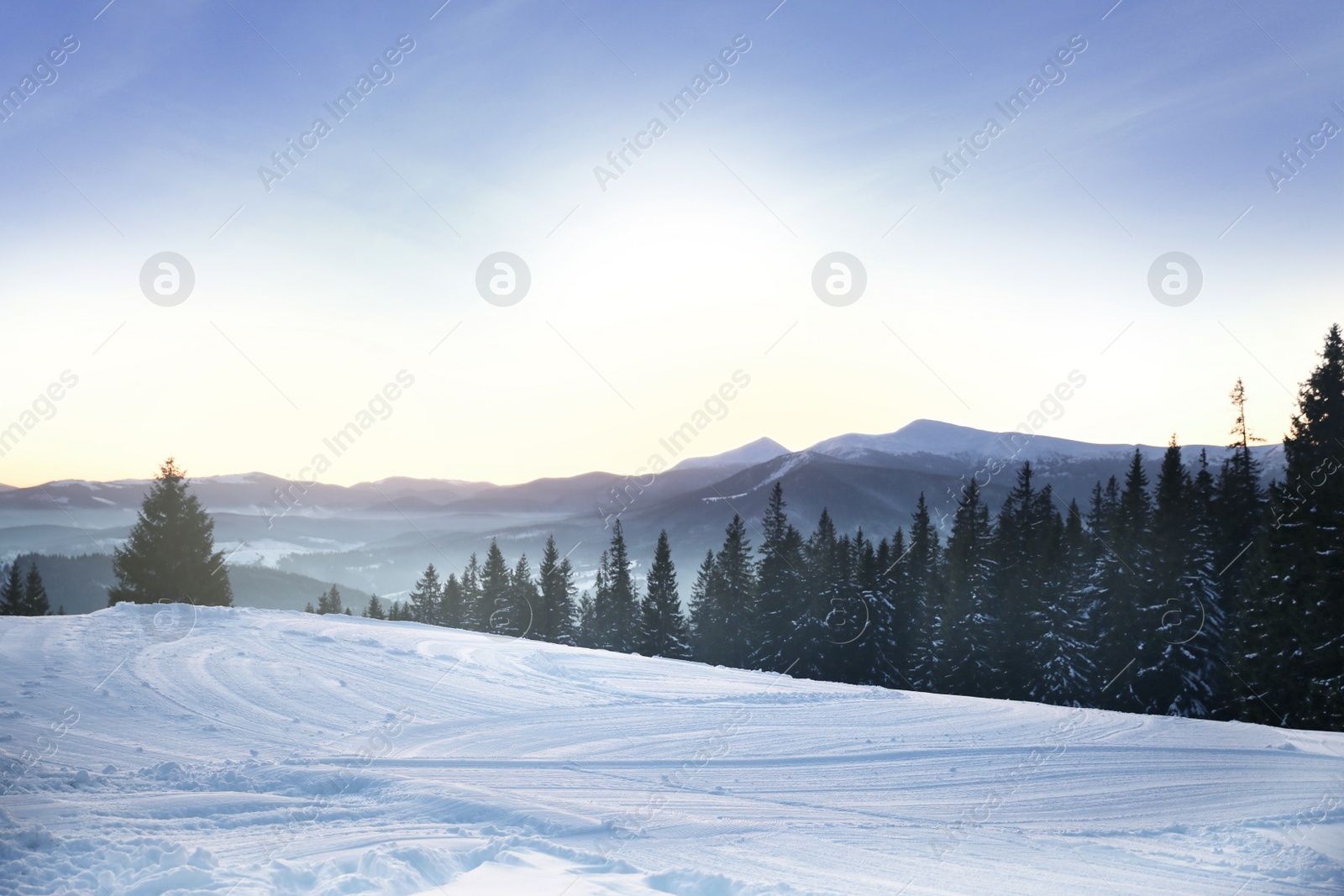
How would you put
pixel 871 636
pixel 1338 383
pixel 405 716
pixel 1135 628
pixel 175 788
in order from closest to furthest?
pixel 175 788 < pixel 405 716 < pixel 1338 383 < pixel 1135 628 < pixel 871 636

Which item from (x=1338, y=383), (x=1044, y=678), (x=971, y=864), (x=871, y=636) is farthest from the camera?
(x=871, y=636)

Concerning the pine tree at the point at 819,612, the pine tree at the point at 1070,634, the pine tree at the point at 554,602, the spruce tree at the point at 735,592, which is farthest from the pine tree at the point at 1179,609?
the pine tree at the point at 554,602

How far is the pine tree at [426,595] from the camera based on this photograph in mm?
57875

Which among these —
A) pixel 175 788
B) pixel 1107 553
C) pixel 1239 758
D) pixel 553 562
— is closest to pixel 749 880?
pixel 175 788

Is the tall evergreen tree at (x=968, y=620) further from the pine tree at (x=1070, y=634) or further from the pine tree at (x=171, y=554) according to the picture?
the pine tree at (x=171, y=554)

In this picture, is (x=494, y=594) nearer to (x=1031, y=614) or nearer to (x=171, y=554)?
(x=171, y=554)

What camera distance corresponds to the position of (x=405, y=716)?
738 centimetres

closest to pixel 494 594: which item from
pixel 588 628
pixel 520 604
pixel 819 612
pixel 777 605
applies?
pixel 520 604

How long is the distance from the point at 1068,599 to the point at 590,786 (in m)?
32.5

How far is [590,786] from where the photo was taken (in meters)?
5.82

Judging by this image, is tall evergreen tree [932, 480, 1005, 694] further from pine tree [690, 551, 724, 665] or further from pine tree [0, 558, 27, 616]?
pine tree [0, 558, 27, 616]

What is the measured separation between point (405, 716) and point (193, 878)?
3558 millimetres

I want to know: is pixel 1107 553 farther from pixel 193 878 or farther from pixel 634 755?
pixel 193 878

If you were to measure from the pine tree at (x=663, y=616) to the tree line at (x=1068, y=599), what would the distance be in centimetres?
12
